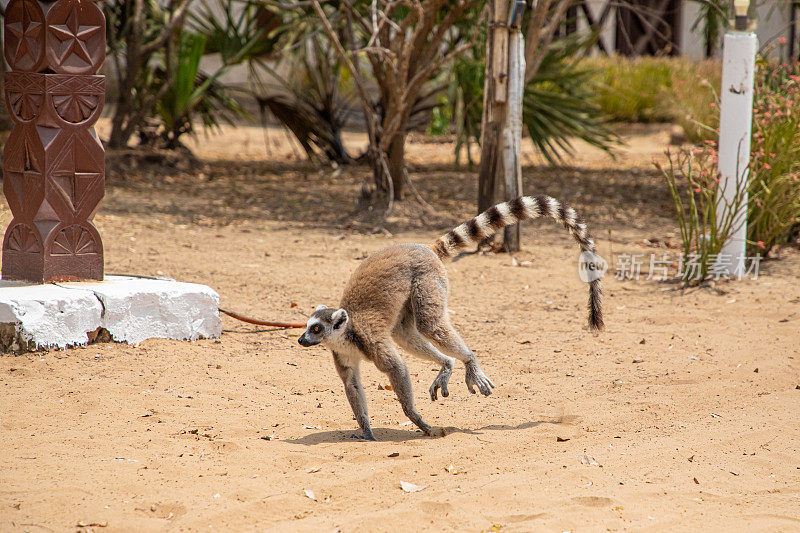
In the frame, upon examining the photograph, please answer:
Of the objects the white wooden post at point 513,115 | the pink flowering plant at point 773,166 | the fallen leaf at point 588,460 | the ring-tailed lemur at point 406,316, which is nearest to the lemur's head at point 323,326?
the ring-tailed lemur at point 406,316

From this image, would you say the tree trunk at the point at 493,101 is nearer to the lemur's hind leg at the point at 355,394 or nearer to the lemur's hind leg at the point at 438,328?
the lemur's hind leg at the point at 438,328

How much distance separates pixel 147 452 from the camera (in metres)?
3.91

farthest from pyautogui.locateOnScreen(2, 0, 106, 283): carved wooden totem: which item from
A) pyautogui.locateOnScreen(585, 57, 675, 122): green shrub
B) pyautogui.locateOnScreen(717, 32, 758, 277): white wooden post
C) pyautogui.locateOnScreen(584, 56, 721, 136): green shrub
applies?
pyautogui.locateOnScreen(585, 57, 675, 122): green shrub

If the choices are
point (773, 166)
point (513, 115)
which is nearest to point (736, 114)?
point (773, 166)

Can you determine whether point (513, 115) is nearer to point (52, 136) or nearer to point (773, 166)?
A: point (773, 166)

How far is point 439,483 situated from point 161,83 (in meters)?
10.4

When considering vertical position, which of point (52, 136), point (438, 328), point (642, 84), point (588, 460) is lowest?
point (588, 460)

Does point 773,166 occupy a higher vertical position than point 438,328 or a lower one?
higher

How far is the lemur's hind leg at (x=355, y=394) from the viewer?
4270 mm

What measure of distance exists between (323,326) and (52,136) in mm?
2489

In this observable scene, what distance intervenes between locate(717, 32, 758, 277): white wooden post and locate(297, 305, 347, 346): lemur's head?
4.45 meters

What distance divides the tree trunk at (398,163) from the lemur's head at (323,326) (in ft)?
19.6

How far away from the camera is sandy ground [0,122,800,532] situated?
11.0 feet

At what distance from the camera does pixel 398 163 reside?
10.0 metres
